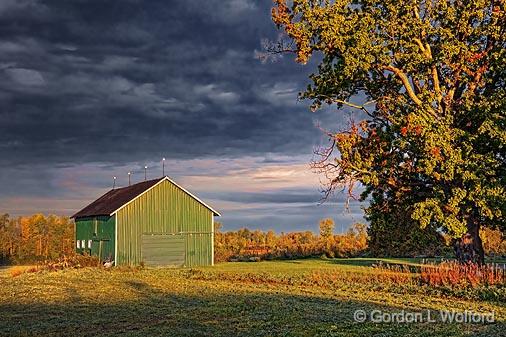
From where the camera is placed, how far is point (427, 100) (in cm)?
2736

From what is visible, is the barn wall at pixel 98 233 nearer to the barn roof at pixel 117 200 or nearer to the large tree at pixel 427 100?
the barn roof at pixel 117 200

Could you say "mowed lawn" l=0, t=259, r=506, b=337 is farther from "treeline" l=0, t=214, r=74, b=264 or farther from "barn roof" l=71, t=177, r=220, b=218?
"treeline" l=0, t=214, r=74, b=264

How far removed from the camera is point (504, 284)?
2153 centimetres

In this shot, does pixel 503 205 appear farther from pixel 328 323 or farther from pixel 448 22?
pixel 328 323

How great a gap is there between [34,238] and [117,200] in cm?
3042

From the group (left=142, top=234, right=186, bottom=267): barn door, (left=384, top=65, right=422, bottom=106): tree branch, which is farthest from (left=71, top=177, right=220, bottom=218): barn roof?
(left=384, top=65, right=422, bottom=106): tree branch

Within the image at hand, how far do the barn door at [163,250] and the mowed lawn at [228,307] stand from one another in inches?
741

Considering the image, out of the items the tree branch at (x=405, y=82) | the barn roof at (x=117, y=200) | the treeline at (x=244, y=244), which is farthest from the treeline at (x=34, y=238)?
the tree branch at (x=405, y=82)

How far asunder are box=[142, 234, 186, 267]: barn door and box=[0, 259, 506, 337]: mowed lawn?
18816 millimetres

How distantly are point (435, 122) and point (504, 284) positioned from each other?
7814 millimetres

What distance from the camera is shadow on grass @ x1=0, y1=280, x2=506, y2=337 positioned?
41.4ft

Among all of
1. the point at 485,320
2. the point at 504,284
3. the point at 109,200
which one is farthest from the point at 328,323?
the point at 109,200

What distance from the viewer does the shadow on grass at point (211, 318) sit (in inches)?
497

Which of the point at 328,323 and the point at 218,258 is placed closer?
the point at 328,323
